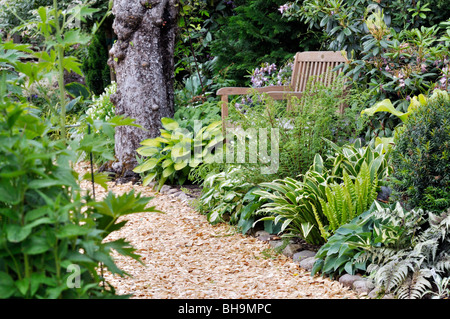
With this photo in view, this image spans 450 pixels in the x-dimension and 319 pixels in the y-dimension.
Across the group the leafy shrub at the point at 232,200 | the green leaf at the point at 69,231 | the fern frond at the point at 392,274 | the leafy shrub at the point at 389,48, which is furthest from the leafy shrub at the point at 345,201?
the green leaf at the point at 69,231

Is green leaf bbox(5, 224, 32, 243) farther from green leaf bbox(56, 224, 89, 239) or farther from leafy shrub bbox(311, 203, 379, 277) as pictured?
leafy shrub bbox(311, 203, 379, 277)

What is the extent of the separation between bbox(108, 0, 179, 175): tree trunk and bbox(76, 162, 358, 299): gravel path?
1.43m

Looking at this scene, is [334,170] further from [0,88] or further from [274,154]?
[0,88]

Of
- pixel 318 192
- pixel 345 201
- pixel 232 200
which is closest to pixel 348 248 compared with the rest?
pixel 345 201

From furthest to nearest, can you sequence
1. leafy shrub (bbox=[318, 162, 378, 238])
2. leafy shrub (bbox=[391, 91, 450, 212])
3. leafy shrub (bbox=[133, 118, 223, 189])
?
leafy shrub (bbox=[133, 118, 223, 189]) < leafy shrub (bbox=[318, 162, 378, 238]) < leafy shrub (bbox=[391, 91, 450, 212])

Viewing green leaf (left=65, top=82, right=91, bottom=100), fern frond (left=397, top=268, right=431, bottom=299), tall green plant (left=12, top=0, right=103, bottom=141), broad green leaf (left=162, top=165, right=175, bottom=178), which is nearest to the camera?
tall green plant (left=12, top=0, right=103, bottom=141)

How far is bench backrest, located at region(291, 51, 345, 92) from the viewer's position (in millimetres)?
4812

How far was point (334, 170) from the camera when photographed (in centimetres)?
325

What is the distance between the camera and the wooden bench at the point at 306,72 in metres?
4.58

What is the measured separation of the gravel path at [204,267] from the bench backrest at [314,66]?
6.55ft

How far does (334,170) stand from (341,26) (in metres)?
1.90

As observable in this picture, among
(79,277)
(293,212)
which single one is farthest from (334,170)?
(79,277)

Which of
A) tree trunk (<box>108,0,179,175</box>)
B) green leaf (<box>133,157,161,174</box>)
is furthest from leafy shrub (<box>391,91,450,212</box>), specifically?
tree trunk (<box>108,0,179,175</box>)
